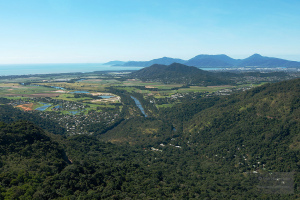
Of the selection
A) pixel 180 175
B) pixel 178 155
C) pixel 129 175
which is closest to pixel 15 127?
pixel 129 175

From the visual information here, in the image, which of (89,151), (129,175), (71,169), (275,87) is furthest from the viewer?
(275,87)

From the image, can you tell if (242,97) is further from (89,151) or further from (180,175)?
(89,151)

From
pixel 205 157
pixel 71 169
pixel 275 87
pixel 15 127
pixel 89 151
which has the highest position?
pixel 275 87

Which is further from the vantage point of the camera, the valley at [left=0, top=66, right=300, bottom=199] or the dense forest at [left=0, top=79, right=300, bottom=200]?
the valley at [left=0, top=66, right=300, bottom=199]

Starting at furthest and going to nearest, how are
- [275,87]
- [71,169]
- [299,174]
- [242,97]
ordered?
[242,97], [275,87], [299,174], [71,169]

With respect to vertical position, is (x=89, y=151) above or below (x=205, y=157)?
above

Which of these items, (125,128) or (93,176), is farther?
(125,128)

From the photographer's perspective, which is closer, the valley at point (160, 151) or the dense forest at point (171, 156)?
the dense forest at point (171, 156)

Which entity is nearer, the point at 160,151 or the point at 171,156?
the point at 171,156
